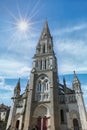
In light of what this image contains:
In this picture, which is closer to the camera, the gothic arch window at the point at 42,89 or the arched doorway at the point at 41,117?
the arched doorway at the point at 41,117

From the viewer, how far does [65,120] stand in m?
29.5

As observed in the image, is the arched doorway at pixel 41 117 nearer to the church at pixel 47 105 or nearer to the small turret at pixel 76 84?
the church at pixel 47 105

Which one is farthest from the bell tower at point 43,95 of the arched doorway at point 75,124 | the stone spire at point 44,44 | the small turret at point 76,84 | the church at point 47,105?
the small turret at point 76,84

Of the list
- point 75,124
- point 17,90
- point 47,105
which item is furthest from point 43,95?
point 75,124

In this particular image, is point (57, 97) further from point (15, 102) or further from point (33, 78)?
point (15, 102)

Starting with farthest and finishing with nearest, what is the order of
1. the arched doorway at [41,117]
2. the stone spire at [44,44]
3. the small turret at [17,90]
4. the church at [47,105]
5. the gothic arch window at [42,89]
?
the stone spire at [44,44]
the small turret at [17,90]
the gothic arch window at [42,89]
the arched doorway at [41,117]
the church at [47,105]

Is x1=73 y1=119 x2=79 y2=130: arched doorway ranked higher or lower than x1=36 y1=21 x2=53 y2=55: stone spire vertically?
lower

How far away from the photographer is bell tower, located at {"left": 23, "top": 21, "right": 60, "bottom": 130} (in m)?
29.0

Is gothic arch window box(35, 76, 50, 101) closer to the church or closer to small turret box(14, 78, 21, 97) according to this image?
the church

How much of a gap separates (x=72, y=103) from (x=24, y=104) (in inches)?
463

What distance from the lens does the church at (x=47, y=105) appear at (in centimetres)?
2888

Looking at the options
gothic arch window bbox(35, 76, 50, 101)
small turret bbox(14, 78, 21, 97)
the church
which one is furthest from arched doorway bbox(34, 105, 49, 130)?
small turret bbox(14, 78, 21, 97)

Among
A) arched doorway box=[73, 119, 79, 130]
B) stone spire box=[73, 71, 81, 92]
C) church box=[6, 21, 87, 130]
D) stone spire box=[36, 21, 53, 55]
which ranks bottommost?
arched doorway box=[73, 119, 79, 130]

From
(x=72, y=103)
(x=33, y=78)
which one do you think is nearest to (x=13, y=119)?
(x=33, y=78)
